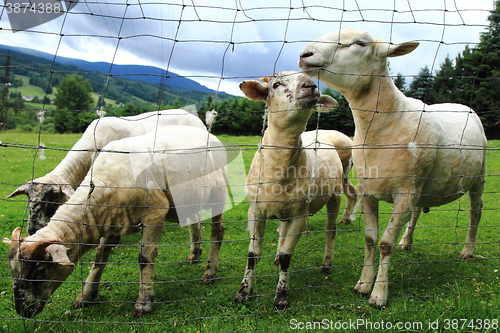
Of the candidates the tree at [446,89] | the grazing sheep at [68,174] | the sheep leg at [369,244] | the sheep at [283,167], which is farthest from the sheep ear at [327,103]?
the tree at [446,89]

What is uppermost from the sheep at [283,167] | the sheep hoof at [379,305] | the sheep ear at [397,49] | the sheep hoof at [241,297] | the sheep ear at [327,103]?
the sheep ear at [397,49]

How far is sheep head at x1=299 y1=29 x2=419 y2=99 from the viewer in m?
3.63

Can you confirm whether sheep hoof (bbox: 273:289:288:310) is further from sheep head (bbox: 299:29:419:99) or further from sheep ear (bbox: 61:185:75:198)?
sheep ear (bbox: 61:185:75:198)

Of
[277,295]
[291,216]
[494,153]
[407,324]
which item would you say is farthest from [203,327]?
[494,153]

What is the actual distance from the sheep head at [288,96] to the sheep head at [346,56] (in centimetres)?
19

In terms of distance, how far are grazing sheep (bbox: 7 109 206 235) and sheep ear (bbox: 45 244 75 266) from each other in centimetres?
44

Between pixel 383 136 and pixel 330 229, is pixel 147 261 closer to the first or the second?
pixel 330 229

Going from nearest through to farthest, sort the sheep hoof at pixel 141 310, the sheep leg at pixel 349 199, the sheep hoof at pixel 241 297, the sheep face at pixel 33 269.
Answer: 1. the sheep face at pixel 33 269
2. the sheep hoof at pixel 141 310
3. the sheep hoof at pixel 241 297
4. the sheep leg at pixel 349 199

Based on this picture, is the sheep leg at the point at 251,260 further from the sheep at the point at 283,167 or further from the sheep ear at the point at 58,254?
the sheep ear at the point at 58,254

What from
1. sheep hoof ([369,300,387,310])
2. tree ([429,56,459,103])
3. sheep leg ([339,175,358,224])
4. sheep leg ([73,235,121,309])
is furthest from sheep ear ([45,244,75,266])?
tree ([429,56,459,103])

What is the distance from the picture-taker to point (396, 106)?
393cm

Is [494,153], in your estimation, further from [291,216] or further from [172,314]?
[172,314]

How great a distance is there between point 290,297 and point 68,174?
3.80m

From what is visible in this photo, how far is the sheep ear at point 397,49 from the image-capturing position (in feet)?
11.6
